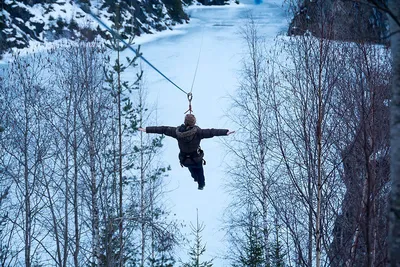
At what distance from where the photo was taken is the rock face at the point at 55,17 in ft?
64.7

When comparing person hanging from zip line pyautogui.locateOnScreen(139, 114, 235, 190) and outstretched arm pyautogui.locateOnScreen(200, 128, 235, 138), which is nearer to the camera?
outstretched arm pyautogui.locateOnScreen(200, 128, 235, 138)

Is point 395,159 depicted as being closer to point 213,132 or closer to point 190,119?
point 213,132

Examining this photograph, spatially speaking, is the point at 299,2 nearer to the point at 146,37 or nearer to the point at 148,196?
the point at 148,196

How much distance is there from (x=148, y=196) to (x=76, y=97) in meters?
4.22

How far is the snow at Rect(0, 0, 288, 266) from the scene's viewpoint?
17828 millimetres

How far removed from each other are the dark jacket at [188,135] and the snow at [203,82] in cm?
571

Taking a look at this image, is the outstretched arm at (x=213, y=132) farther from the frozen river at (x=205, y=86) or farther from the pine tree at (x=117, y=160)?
the frozen river at (x=205, y=86)

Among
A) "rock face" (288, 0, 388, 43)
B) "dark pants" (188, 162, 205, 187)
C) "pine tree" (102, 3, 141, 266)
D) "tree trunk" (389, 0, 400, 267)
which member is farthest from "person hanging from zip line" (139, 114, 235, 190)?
"tree trunk" (389, 0, 400, 267)

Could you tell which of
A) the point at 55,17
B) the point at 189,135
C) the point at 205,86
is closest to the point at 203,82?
the point at 205,86

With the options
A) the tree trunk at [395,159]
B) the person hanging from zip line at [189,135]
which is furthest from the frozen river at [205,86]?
the tree trunk at [395,159]

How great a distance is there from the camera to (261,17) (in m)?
19.8

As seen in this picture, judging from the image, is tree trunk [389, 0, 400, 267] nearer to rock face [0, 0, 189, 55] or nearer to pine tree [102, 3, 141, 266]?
pine tree [102, 3, 141, 266]

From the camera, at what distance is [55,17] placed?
2242 cm

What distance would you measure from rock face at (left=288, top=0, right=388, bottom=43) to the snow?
2.43 metres
